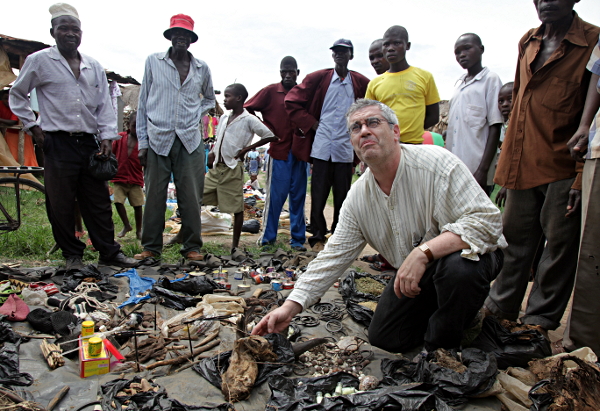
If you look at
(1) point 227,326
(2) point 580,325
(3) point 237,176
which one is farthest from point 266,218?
(2) point 580,325

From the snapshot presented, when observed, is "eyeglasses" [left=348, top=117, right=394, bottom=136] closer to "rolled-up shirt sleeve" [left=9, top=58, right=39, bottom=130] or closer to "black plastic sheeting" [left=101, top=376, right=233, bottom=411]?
"black plastic sheeting" [left=101, top=376, right=233, bottom=411]

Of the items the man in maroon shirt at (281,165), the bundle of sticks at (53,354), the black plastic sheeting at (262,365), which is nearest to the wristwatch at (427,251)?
the black plastic sheeting at (262,365)

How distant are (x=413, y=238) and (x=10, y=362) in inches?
95.3

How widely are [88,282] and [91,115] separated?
175 cm

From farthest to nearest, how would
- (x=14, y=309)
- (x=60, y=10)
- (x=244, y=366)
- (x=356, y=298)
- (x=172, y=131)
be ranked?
1. (x=172, y=131)
2. (x=60, y=10)
3. (x=356, y=298)
4. (x=14, y=309)
5. (x=244, y=366)

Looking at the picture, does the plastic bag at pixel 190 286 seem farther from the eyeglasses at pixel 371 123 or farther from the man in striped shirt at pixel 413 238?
the eyeglasses at pixel 371 123

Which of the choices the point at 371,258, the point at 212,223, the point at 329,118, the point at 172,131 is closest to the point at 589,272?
the point at 371,258

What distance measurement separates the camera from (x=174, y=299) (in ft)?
11.5

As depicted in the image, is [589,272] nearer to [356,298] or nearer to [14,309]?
[356,298]

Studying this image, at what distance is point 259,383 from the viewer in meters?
2.22

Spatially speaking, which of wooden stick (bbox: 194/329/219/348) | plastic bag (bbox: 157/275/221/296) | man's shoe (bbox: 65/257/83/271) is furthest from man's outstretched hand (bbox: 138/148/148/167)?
wooden stick (bbox: 194/329/219/348)

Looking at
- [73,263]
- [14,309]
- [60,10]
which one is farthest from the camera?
[73,263]

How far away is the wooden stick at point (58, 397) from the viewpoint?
6.48ft

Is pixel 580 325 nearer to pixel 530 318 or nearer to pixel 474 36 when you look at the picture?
pixel 530 318
